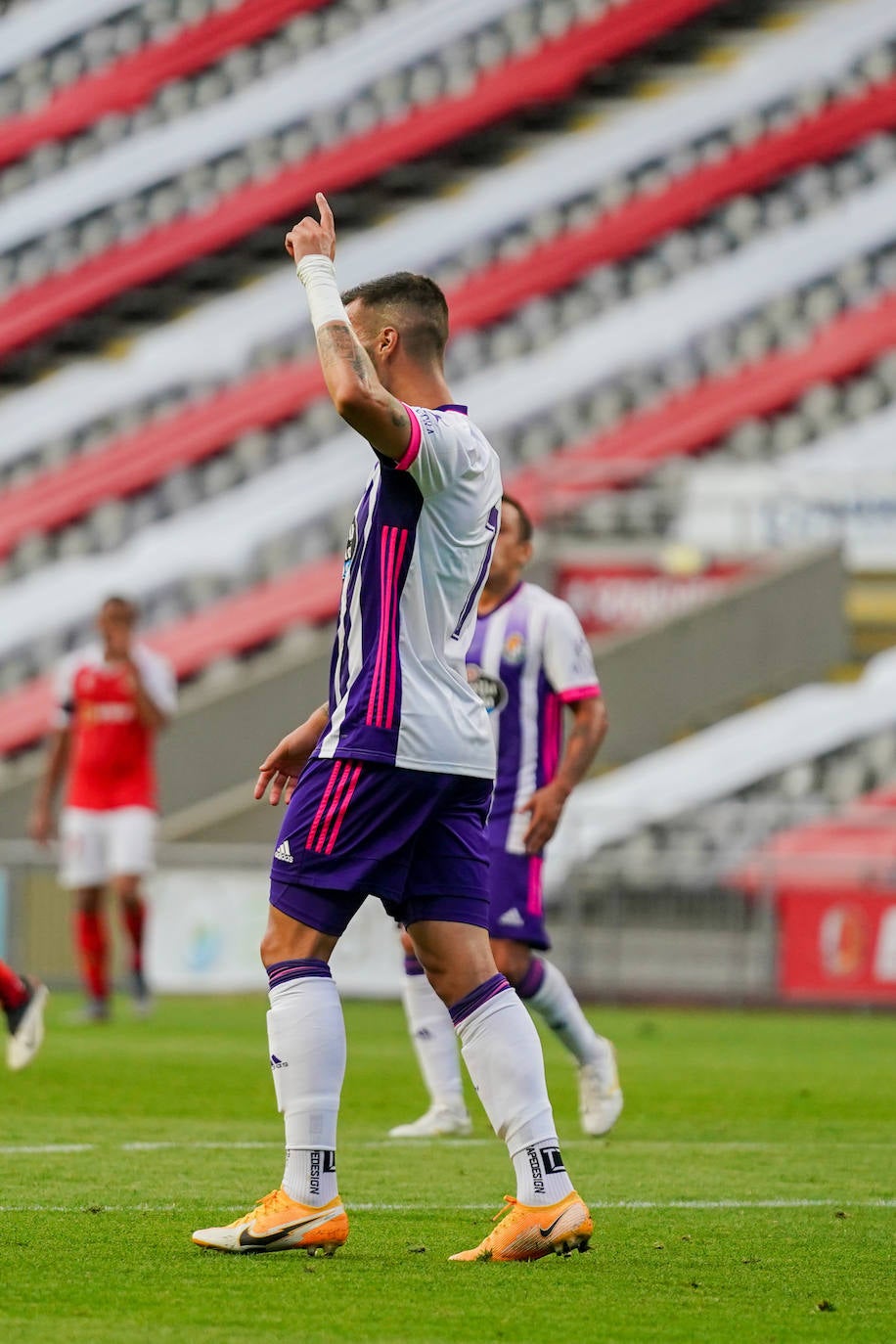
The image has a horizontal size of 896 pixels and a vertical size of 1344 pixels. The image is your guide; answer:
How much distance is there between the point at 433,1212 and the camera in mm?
5449

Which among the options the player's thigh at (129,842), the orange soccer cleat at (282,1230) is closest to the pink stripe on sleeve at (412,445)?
the orange soccer cleat at (282,1230)

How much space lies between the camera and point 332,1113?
4.68 meters

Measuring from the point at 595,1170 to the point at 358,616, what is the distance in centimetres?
225

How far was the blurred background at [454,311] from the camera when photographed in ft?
64.1

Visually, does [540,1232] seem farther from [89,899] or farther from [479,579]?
[89,899]

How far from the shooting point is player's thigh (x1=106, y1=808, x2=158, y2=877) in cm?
1234

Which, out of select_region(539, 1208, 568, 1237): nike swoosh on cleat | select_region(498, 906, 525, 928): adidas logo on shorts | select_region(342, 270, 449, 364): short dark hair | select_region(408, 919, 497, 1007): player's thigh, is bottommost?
select_region(539, 1208, 568, 1237): nike swoosh on cleat

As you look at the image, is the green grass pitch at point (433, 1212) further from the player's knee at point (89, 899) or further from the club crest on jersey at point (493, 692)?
the player's knee at point (89, 899)

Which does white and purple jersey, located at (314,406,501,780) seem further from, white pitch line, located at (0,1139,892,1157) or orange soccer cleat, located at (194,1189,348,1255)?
white pitch line, located at (0,1139,892,1157)

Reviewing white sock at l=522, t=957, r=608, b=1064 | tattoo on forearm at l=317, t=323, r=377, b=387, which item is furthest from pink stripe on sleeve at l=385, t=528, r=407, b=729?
white sock at l=522, t=957, r=608, b=1064

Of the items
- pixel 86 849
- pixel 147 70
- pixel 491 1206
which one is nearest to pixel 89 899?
pixel 86 849

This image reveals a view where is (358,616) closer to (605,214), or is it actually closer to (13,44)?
(605,214)

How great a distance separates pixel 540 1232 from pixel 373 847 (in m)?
0.80

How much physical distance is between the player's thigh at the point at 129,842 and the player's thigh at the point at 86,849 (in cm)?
5
